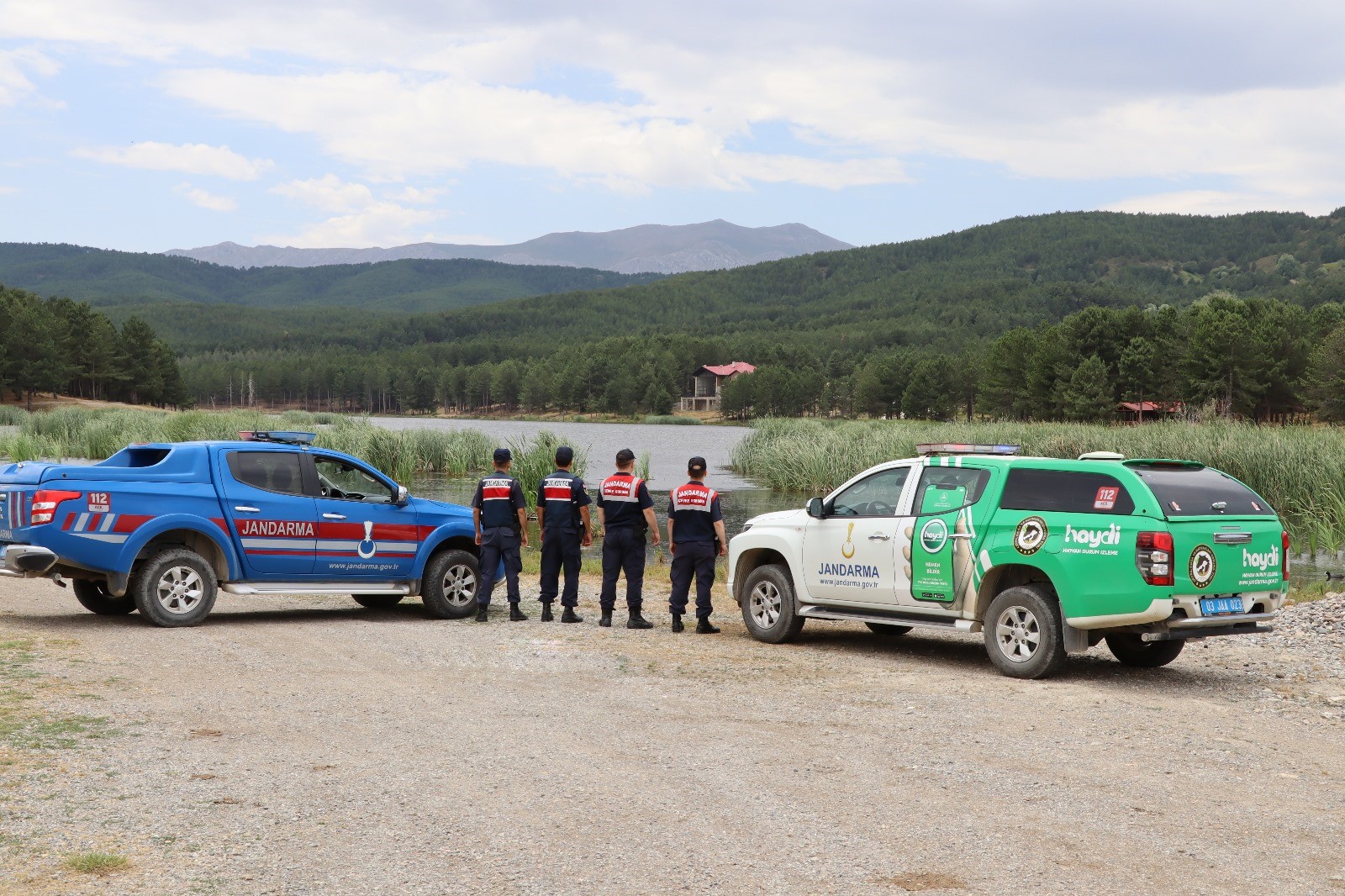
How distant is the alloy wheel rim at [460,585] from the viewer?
1497 centimetres

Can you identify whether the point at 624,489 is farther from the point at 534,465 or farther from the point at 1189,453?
the point at 1189,453

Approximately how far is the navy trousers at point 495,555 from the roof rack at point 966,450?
4.72 m

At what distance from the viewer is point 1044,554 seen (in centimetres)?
1066

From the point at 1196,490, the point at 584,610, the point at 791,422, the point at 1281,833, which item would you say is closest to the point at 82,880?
the point at 1281,833

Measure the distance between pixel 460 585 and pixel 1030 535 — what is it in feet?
22.9

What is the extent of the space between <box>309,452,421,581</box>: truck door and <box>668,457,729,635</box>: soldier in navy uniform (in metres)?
3.12

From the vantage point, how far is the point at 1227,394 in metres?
93.3

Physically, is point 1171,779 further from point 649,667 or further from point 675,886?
point 649,667

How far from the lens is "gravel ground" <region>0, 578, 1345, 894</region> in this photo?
560 cm

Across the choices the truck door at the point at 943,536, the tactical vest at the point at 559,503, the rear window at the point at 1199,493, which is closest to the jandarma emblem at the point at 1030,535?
the truck door at the point at 943,536

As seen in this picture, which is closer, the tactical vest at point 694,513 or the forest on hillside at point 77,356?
the tactical vest at point 694,513

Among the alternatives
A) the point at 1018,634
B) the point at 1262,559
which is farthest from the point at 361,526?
the point at 1262,559

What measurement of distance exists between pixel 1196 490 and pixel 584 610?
7945 mm

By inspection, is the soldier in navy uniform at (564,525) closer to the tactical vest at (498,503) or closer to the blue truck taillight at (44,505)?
the tactical vest at (498,503)
